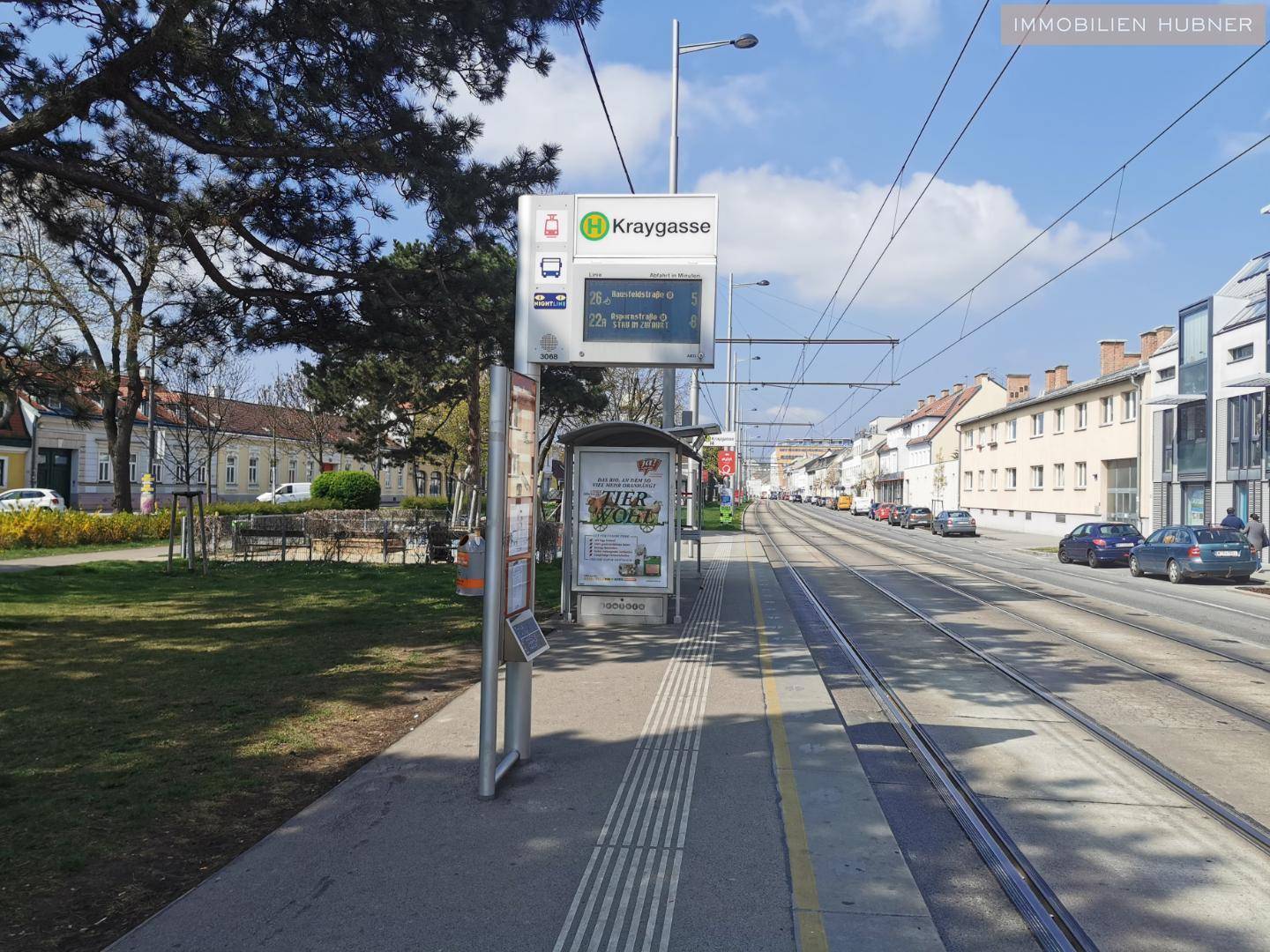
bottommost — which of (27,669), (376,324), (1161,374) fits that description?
(27,669)

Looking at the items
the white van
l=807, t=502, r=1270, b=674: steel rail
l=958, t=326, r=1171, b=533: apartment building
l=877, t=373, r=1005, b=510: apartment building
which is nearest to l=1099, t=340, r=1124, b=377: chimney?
l=958, t=326, r=1171, b=533: apartment building

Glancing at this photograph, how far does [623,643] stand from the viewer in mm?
11016

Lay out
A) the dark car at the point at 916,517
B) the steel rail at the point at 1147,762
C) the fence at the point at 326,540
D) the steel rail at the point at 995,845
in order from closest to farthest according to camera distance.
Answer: the steel rail at the point at 995,845
the steel rail at the point at 1147,762
the fence at the point at 326,540
the dark car at the point at 916,517

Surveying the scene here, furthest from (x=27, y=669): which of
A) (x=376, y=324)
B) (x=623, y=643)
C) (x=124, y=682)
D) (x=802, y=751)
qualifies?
(x=802, y=751)

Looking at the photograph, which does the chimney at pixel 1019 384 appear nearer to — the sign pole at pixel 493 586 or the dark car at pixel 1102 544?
the dark car at pixel 1102 544

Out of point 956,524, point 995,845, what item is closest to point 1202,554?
point 995,845

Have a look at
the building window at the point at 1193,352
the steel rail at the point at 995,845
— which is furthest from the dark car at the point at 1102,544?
the steel rail at the point at 995,845

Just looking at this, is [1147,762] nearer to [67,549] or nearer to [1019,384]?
[67,549]

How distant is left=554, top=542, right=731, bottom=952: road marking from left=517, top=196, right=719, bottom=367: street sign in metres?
3.20

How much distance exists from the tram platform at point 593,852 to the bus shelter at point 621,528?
196 inches

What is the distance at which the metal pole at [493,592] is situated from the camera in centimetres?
523

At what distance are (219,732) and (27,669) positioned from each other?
11.5 ft

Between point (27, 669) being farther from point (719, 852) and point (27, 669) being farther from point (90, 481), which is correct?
point (90, 481)

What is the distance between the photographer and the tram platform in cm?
366
